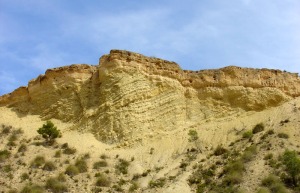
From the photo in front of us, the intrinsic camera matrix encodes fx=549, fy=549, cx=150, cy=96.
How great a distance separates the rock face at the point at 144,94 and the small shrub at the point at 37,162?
14.5 ft

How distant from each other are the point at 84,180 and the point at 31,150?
5.53 m

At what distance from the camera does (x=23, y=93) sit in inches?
1601

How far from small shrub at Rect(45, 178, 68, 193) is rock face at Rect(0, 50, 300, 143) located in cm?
647

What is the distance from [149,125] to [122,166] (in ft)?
14.7

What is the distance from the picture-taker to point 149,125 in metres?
35.1

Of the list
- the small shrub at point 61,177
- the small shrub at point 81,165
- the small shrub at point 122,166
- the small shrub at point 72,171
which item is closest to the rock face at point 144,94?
the small shrub at point 122,166

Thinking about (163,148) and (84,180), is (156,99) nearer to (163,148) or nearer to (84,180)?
(163,148)

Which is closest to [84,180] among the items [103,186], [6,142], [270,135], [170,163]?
[103,186]

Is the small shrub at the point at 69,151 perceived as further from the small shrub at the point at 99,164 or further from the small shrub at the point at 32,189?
the small shrub at the point at 32,189

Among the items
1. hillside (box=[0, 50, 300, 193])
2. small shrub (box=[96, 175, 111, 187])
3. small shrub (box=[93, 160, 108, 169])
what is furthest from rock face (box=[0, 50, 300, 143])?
small shrub (box=[96, 175, 111, 187])

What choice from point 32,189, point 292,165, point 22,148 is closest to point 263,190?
point 292,165

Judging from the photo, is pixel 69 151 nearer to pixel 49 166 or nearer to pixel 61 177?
pixel 49 166

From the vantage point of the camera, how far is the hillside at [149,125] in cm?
2936

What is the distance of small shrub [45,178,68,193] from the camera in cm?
2812
